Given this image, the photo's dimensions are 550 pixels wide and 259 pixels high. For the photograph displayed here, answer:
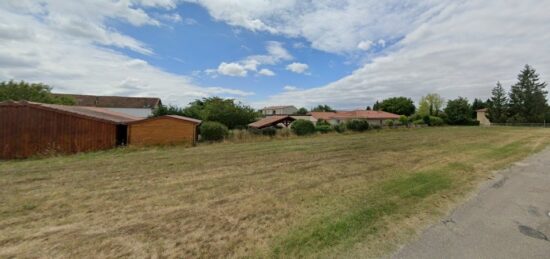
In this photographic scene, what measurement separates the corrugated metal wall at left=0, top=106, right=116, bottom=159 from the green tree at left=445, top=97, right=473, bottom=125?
60299mm

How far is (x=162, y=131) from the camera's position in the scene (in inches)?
627

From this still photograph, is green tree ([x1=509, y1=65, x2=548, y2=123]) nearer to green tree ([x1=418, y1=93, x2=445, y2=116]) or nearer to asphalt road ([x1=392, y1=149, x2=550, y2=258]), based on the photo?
green tree ([x1=418, y1=93, x2=445, y2=116])

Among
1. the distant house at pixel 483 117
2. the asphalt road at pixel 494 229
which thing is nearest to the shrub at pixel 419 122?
the distant house at pixel 483 117

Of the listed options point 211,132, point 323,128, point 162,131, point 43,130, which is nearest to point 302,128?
point 323,128

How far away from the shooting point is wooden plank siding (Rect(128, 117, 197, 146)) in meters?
15.6

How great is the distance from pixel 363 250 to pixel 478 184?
15.7 feet

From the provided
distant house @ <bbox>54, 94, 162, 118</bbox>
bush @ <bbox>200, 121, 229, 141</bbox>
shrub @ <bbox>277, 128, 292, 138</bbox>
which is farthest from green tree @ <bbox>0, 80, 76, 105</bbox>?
shrub @ <bbox>277, 128, 292, 138</bbox>

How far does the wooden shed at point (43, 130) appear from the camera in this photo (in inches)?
538

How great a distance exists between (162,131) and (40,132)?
6.17 m

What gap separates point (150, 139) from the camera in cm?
1572

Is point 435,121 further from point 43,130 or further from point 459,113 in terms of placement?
point 43,130

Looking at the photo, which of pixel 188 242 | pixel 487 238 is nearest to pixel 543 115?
pixel 487 238

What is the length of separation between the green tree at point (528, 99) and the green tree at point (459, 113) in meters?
7.40

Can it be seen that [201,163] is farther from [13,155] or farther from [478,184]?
[13,155]
